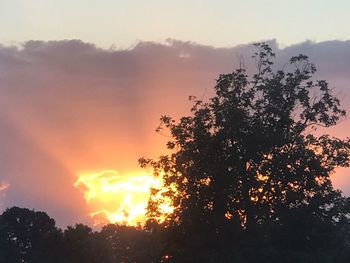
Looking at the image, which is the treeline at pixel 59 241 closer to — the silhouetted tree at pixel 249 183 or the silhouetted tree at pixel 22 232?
the silhouetted tree at pixel 22 232

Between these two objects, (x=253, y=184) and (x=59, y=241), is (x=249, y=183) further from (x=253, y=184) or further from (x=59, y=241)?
(x=59, y=241)

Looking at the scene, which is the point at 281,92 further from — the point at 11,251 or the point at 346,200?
the point at 11,251

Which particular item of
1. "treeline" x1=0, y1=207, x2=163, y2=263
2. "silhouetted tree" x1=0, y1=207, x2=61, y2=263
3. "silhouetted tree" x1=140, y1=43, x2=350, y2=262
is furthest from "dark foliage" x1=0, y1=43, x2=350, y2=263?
"silhouetted tree" x1=0, y1=207, x2=61, y2=263

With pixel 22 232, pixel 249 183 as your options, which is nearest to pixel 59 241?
pixel 22 232

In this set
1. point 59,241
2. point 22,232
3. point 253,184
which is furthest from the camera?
point 22,232

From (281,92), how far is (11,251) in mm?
89382

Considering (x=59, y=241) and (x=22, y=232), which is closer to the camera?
(x=59, y=241)

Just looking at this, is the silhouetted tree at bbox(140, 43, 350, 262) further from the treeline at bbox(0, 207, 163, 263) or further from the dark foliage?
the treeline at bbox(0, 207, 163, 263)

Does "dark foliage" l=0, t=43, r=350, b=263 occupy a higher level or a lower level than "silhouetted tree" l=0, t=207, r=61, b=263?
lower

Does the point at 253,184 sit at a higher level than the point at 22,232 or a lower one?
lower

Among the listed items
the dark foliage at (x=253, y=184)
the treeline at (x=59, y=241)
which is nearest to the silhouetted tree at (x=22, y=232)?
the treeline at (x=59, y=241)

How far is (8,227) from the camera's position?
121 m

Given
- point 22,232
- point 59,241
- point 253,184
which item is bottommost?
point 253,184

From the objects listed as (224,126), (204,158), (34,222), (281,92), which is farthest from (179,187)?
(34,222)
